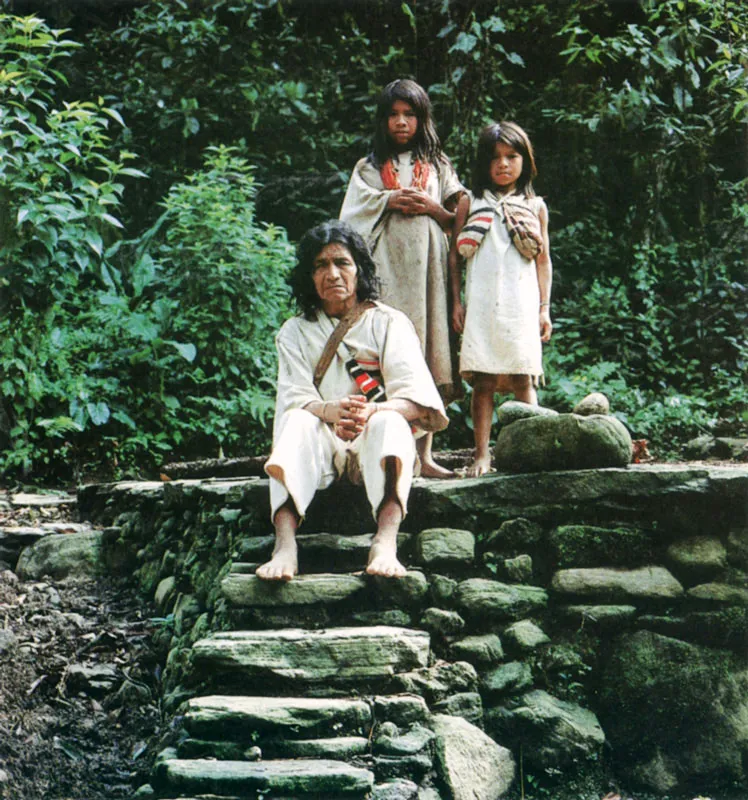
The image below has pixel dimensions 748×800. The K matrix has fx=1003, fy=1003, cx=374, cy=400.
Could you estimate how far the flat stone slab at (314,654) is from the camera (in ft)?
10.3

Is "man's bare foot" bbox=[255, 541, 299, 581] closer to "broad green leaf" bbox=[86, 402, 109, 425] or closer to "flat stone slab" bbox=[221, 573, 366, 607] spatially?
"flat stone slab" bbox=[221, 573, 366, 607]

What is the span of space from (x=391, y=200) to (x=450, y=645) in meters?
2.06

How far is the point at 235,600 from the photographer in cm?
342

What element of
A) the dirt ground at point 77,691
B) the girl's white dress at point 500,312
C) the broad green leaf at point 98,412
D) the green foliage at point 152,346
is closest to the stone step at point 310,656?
the dirt ground at point 77,691

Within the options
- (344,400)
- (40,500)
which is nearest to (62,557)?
(40,500)

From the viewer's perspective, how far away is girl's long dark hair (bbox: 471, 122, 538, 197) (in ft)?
14.7

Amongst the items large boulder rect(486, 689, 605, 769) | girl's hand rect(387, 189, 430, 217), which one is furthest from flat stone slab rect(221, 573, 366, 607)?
girl's hand rect(387, 189, 430, 217)

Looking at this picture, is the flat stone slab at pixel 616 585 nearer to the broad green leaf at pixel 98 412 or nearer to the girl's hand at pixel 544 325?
the girl's hand at pixel 544 325

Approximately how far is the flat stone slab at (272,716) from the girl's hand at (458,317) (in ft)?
6.74

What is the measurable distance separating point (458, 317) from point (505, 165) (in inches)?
28.1

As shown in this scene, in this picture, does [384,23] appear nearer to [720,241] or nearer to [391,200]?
[720,241]

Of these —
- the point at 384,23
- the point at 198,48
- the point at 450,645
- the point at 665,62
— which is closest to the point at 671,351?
the point at 665,62

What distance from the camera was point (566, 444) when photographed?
148 inches

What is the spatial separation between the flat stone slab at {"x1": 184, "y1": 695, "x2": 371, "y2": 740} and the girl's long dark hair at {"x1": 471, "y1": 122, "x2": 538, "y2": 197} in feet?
8.26
